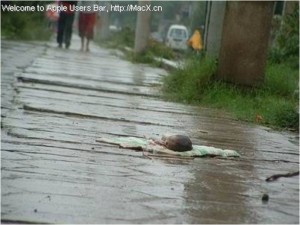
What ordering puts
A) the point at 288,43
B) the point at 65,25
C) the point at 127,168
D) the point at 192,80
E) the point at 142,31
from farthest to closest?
1. the point at 65,25
2. the point at 142,31
3. the point at 288,43
4. the point at 192,80
5. the point at 127,168

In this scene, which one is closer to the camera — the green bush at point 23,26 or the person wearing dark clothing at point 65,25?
the person wearing dark clothing at point 65,25

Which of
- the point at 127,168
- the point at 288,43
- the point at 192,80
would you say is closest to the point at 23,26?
the point at 288,43

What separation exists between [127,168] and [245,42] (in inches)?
144

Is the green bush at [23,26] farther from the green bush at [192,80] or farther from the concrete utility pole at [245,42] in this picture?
the concrete utility pole at [245,42]

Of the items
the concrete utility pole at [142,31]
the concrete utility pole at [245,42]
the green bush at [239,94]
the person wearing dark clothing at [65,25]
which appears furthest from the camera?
the person wearing dark clothing at [65,25]

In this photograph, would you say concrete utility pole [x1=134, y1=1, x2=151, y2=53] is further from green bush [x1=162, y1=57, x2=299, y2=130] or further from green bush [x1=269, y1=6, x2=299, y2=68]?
green bush [x1=162, y1=57, x2=299, y2=130]

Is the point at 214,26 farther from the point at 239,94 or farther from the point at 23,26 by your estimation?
the point at 23,26

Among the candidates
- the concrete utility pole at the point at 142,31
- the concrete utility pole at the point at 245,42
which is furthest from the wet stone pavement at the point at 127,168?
the concrete utility pole at the point at 142,31

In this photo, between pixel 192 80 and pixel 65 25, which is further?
pixel 65 25

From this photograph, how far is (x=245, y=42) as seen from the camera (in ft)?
20.9

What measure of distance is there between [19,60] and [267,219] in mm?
7222

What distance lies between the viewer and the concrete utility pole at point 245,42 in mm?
6387

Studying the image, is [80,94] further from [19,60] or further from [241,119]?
[19,60]

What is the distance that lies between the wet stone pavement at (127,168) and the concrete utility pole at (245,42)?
0.84 meters
